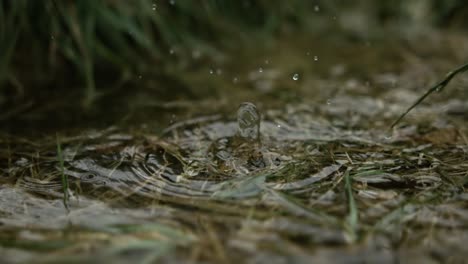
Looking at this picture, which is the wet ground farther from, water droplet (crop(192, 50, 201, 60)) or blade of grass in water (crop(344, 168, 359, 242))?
water droplet (crop(192, 50, 201, 60))

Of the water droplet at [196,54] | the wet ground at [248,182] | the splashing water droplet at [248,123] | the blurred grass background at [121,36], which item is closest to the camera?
the wet ground at [248,182]

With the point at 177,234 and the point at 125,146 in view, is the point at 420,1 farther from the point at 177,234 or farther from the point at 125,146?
the point at 177,234

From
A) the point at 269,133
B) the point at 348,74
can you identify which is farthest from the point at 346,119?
the point at 348,74

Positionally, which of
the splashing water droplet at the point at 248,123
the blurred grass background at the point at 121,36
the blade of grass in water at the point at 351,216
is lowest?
the blade of grass in water at the point at 351,216

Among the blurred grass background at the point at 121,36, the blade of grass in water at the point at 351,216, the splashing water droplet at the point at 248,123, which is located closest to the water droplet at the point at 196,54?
the blurred grass background at the point at 121,36

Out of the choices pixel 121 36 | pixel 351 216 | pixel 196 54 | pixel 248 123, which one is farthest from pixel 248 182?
pixel 196 54

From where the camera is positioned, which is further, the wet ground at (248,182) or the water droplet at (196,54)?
the water droplet at (196,54)

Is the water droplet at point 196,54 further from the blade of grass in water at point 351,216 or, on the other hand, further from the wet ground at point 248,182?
the blade of grass in water at point 351,216
